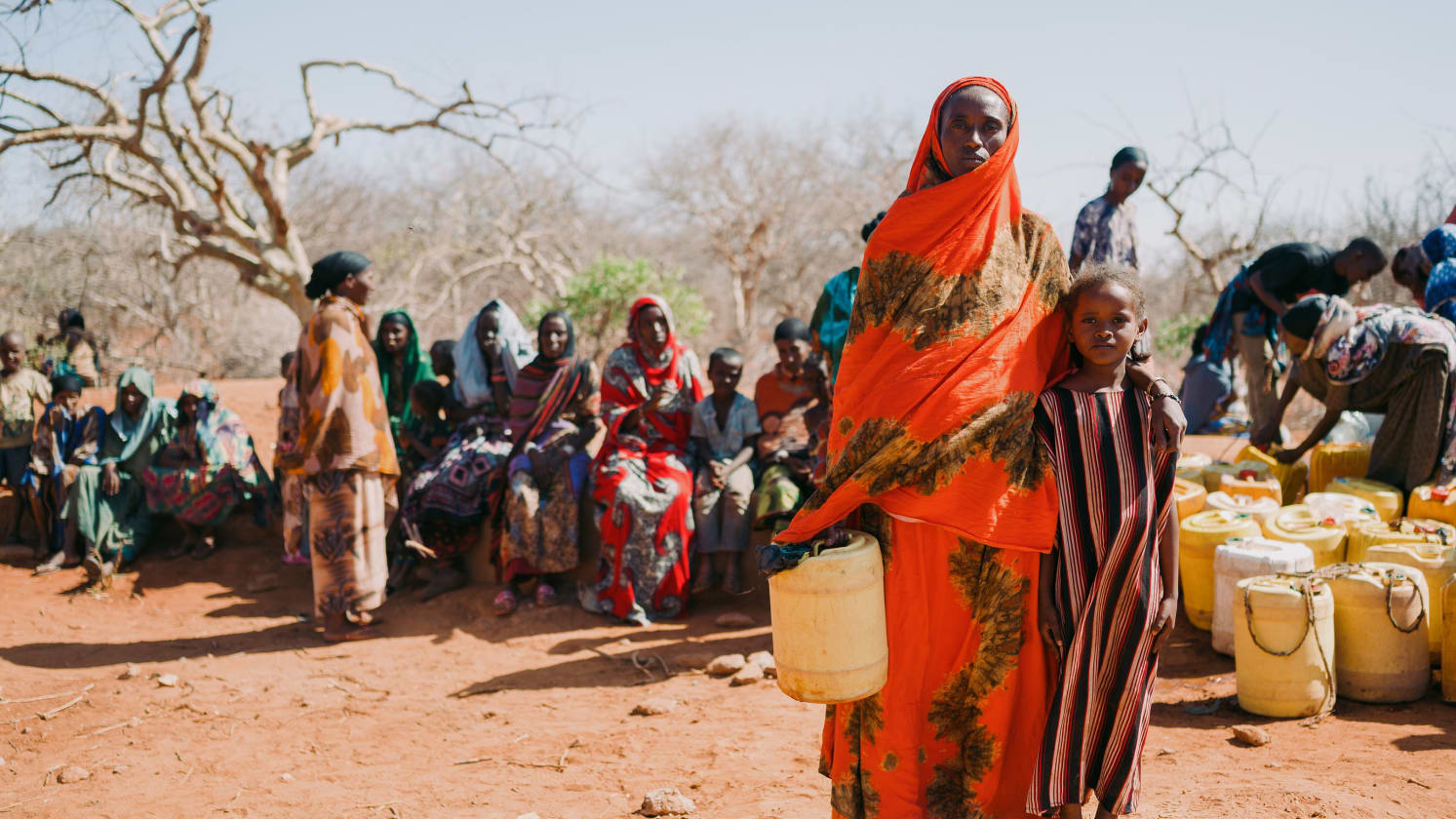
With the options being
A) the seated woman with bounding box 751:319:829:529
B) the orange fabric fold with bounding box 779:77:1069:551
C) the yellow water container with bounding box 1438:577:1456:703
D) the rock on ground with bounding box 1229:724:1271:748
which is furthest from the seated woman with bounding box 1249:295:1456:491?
the orange fabric fold with bounding box 779:77:1069:551

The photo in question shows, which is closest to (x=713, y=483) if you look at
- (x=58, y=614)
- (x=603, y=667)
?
(x=603, y=667)

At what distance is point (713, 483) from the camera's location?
6.15 metres

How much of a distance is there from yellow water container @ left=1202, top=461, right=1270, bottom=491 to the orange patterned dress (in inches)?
143

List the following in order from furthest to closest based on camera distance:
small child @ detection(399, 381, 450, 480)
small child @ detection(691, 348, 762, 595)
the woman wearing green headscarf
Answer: the woman wearing green headscarf, small child @ detection(399, 381, 450, 480), small child @ detection(691, 348, 762, 595)

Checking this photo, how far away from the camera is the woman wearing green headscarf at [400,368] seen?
714 centimetres

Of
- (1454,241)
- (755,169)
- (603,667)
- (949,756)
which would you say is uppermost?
(755,169)

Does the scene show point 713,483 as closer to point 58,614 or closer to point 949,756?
point 949,756

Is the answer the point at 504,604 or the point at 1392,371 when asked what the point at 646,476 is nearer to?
the point at 504,604

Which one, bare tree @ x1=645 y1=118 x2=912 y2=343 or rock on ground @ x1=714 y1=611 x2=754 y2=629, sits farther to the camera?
bare tree @ x1=645 y1=118 x2=912 y2=343

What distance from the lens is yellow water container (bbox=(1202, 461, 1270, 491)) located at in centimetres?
562

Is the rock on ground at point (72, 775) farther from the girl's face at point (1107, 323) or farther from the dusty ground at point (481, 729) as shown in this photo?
the girl's face at point (1107, 323)

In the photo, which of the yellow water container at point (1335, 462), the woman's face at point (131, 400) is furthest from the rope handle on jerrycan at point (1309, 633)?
the woman's face at point (131, 400)

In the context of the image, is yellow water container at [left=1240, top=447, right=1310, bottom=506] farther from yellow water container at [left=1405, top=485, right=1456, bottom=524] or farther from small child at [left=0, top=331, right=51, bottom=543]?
small child at [left=0, top=331, right=51, bottom=543]

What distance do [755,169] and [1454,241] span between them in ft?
63.8
